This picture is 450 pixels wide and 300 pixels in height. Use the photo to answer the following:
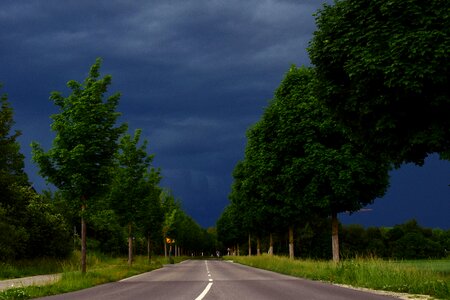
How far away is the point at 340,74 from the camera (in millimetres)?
17156

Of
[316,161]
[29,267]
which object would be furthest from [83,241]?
[316,161]

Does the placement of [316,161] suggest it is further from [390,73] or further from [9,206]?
[9,206]

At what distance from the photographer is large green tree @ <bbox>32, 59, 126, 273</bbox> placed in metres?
23.4

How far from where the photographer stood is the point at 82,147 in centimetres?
2280

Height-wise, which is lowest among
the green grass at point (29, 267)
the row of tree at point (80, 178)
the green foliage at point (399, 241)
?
the green foliage at point (399, 241)

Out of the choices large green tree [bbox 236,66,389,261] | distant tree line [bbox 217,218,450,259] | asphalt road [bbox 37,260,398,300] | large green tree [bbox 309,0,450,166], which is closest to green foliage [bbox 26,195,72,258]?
large green tree [bbox 236,66,389,261]

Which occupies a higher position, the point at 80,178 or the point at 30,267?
the point at 80,178

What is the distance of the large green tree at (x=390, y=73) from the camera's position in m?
13.8

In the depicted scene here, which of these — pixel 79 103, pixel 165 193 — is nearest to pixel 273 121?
pixel 79 103

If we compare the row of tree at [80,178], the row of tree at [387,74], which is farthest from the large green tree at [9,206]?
the row of tree at [387,74]

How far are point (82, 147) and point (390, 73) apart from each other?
47.5ft

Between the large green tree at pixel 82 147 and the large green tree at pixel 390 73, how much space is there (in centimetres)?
1156

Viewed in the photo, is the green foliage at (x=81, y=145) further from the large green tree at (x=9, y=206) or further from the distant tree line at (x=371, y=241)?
the distant tree line at (x=371, y=241)

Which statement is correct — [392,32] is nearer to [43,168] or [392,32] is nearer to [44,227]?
[43,168]
